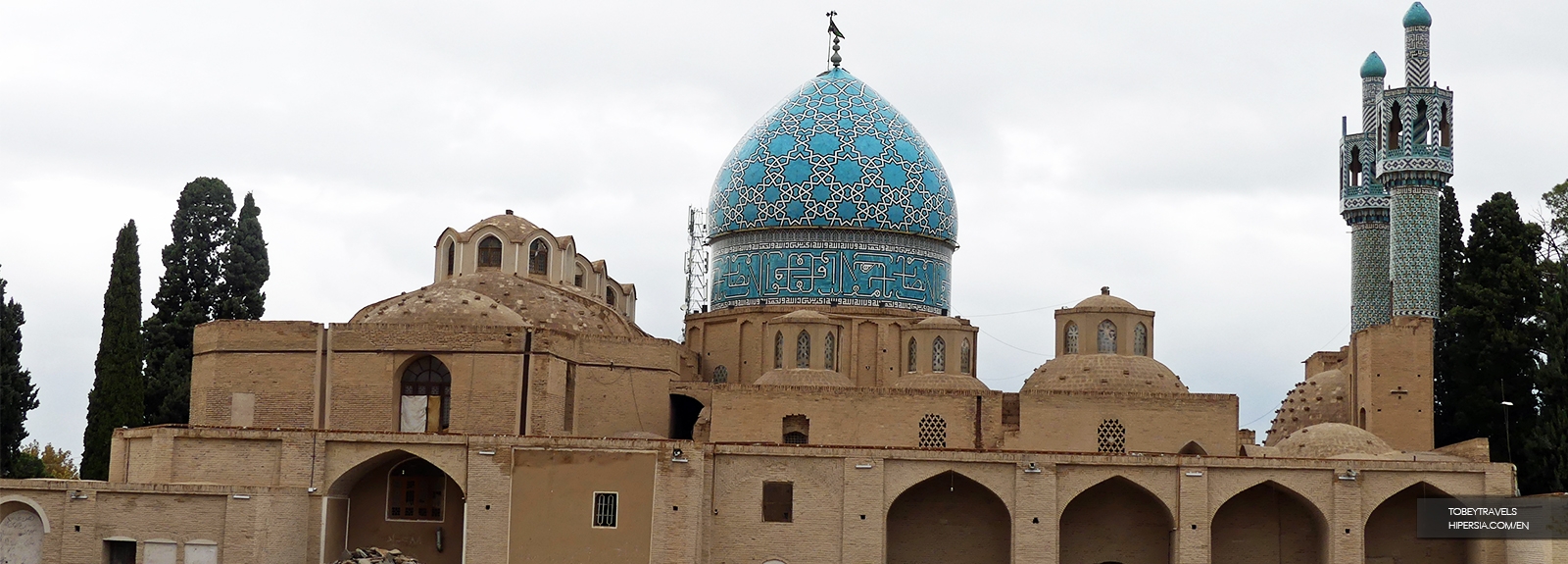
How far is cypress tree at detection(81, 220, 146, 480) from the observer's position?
3322cm

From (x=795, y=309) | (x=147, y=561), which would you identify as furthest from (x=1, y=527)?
(x=795, y=309)

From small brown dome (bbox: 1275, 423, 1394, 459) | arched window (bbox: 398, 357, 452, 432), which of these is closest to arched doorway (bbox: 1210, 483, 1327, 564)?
small brown dome (bbox: 1275, 423, 1394, 459)

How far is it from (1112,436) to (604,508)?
826 cm

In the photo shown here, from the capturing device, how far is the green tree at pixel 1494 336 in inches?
1271

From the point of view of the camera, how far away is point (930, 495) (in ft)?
97.7

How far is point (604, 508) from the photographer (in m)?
27.8

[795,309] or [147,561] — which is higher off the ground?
[795,309]

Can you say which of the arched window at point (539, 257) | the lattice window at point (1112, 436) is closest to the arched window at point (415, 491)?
the arched window at point (539, 257)

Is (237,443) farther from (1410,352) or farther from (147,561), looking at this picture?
(1410,352)

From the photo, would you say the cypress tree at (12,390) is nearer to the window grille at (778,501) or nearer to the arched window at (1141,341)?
the window grille at (778,501)

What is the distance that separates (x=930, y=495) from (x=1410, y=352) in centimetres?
802

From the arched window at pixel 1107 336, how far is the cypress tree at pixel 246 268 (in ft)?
50.8

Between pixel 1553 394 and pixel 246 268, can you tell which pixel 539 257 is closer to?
pixel 246 268

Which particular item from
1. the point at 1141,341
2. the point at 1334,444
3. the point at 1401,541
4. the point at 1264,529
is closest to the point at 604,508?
the point at 1141,341
